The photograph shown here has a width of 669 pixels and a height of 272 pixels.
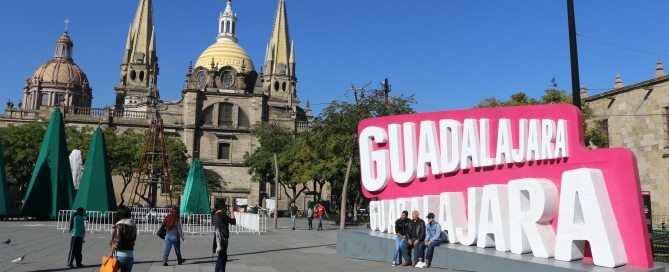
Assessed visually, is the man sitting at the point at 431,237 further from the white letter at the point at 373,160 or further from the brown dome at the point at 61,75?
the brown dome at the point at 61,75

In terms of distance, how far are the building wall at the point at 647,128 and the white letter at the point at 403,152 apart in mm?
18128

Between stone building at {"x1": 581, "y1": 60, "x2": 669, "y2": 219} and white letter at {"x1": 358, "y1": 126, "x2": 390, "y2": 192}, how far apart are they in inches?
713

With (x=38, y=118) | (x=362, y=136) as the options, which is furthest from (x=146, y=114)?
(x=362, y=136)

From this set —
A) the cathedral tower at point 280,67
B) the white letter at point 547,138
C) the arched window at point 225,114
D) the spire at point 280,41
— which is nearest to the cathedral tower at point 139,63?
the arched window at point 225,114

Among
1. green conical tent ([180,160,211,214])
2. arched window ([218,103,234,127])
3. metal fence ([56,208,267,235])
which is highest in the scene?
arched window ([218,103,234,127])

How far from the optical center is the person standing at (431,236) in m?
12.2

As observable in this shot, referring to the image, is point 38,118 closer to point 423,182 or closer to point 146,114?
point 146,114

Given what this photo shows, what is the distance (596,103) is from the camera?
30.9 m

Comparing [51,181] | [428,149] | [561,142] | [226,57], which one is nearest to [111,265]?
[428,149]

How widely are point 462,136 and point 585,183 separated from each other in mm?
3534

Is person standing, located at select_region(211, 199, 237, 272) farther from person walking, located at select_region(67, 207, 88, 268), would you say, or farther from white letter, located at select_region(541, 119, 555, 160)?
white letter, located at select_region(541, 119, 555, 160)

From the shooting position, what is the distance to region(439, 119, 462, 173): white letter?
509 inches

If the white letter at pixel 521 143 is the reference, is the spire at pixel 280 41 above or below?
above

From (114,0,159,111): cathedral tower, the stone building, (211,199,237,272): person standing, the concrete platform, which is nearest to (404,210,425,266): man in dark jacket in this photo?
the concrete platform
